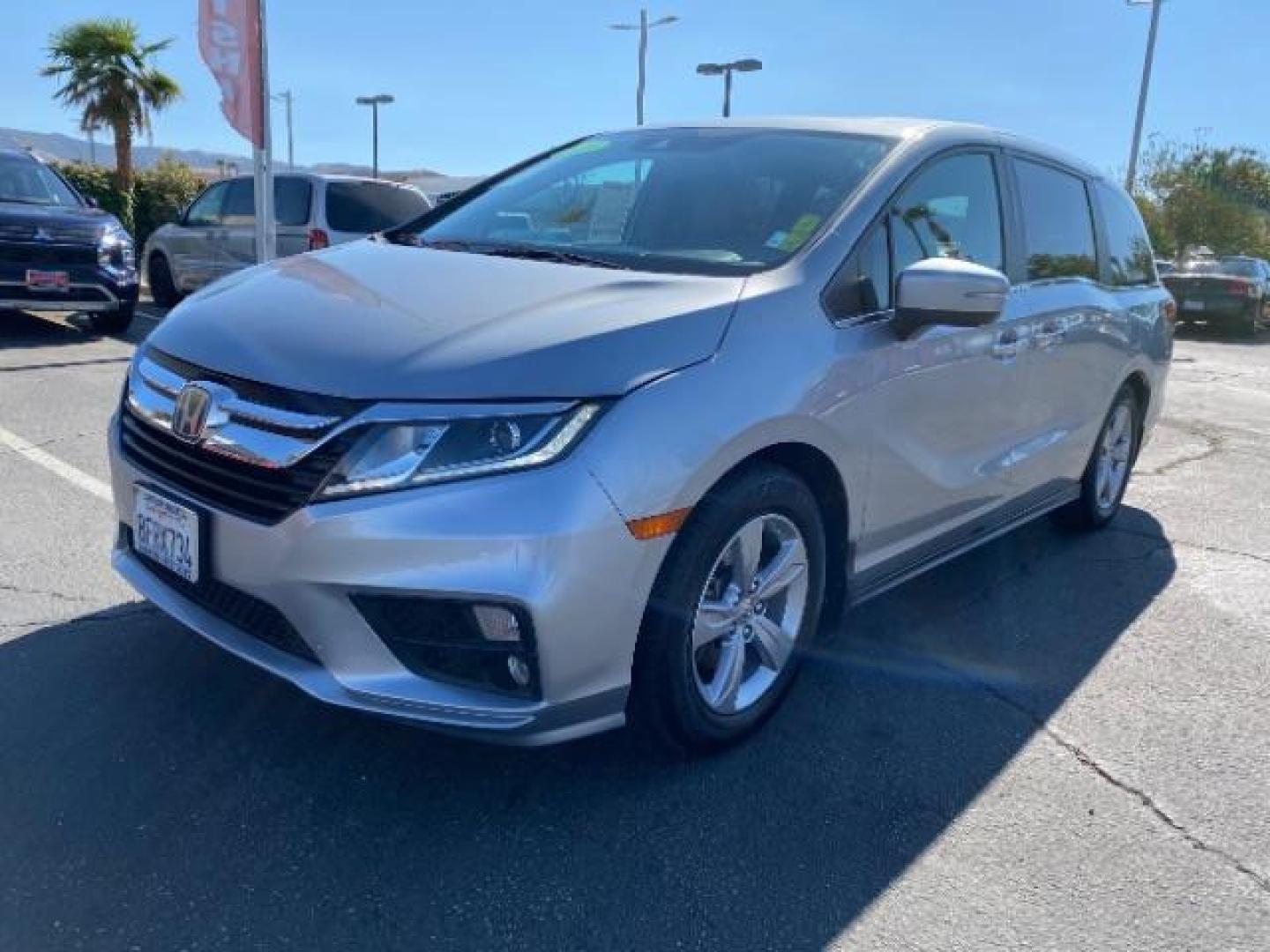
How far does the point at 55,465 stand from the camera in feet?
17.0

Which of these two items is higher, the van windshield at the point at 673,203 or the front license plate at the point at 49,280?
the van windshield at the point at 673,203

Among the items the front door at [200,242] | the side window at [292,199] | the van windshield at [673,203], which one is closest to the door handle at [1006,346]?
the van windshield at [673,203]

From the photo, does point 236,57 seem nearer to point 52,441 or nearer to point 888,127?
point 52,441

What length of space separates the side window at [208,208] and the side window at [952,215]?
10241mm

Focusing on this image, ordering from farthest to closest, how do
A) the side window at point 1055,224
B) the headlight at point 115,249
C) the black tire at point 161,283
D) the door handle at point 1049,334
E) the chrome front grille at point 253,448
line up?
the black tire at point 161,283 → the headlight at point 115,249 → the side window at point 1055,224 → the door handle at point 1049,334 → the chrome front grille at point 253,448

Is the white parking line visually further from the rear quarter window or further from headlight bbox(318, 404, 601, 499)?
the rear quarter window

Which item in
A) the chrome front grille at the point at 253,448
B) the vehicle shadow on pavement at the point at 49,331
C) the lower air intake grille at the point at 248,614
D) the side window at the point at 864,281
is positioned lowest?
the vehicle shadow on pavement at the point at 49,331

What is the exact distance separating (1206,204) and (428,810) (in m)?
36.9

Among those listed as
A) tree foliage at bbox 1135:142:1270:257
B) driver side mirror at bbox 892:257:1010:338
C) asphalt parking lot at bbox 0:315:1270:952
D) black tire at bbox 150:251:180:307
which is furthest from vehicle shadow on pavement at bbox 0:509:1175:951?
tree foliage at bbox 1135:142:1270:257

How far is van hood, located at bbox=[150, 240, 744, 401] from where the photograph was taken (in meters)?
2.32

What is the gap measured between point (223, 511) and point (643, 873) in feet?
4.06

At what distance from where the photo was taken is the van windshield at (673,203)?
3.13m

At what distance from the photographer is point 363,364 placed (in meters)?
2.35

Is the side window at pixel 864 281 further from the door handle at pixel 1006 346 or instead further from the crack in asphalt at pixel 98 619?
the crack in asphalt at pixel 98 619
